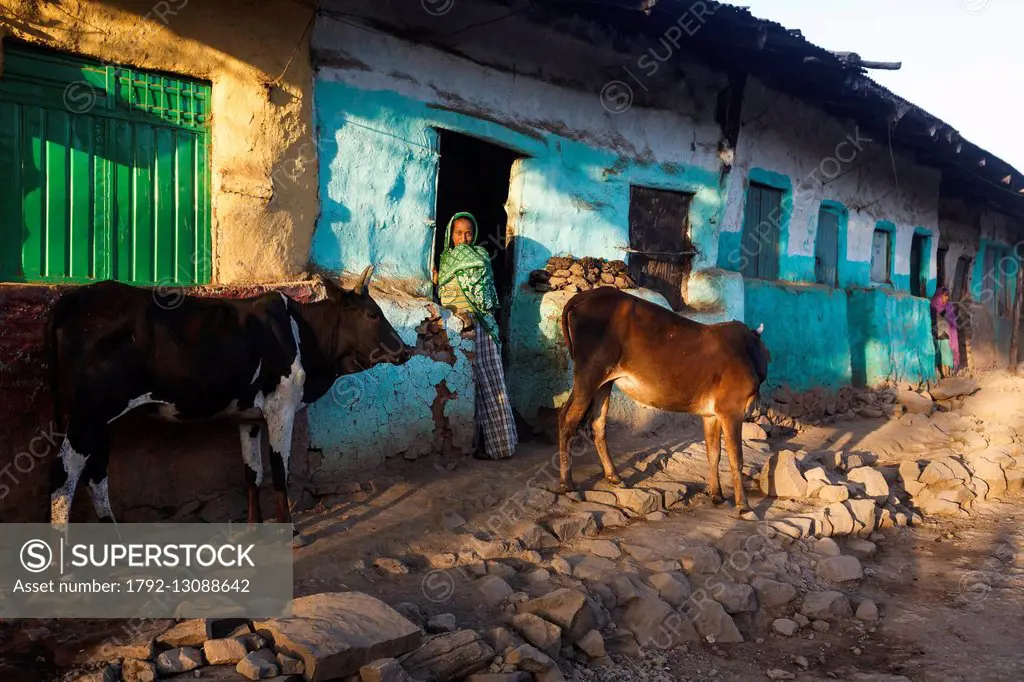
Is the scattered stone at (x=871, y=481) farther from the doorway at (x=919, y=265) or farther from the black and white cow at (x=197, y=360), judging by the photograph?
the doorway at (x=919, y=265)

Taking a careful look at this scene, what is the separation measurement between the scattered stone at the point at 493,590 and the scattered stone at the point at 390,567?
A: 439 mm

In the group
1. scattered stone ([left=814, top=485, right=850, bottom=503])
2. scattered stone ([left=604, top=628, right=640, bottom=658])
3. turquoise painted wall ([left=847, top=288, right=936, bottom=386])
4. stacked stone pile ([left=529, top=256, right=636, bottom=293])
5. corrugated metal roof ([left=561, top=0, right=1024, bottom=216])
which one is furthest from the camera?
turquoise painted wall ([left=847, top=288, right=936, bottom=386])

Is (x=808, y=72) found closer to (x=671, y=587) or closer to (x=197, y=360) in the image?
(x=671, y=587)

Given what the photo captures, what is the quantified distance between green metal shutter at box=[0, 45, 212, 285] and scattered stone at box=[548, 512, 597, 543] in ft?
9.86

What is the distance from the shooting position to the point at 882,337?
12234 mm

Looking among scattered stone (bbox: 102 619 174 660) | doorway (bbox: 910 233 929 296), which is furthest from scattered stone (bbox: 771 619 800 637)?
doorway (bbox: 910 233 929 296)

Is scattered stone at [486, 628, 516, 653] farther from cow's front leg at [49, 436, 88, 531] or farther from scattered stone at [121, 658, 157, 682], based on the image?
cow's front leg at [49, 436, 88, 531]

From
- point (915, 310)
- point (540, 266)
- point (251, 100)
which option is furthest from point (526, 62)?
point (915, 310)

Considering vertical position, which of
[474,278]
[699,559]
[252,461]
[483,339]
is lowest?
[699,559]

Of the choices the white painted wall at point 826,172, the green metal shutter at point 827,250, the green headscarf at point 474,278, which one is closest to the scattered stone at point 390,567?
the green headscarf at point 474,278

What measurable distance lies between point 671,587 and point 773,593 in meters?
0.71

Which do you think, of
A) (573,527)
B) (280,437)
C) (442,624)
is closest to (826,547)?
(573,527)

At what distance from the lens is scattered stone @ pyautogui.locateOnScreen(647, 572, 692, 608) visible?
448 centimetres

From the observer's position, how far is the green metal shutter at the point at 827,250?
38.3 feet
